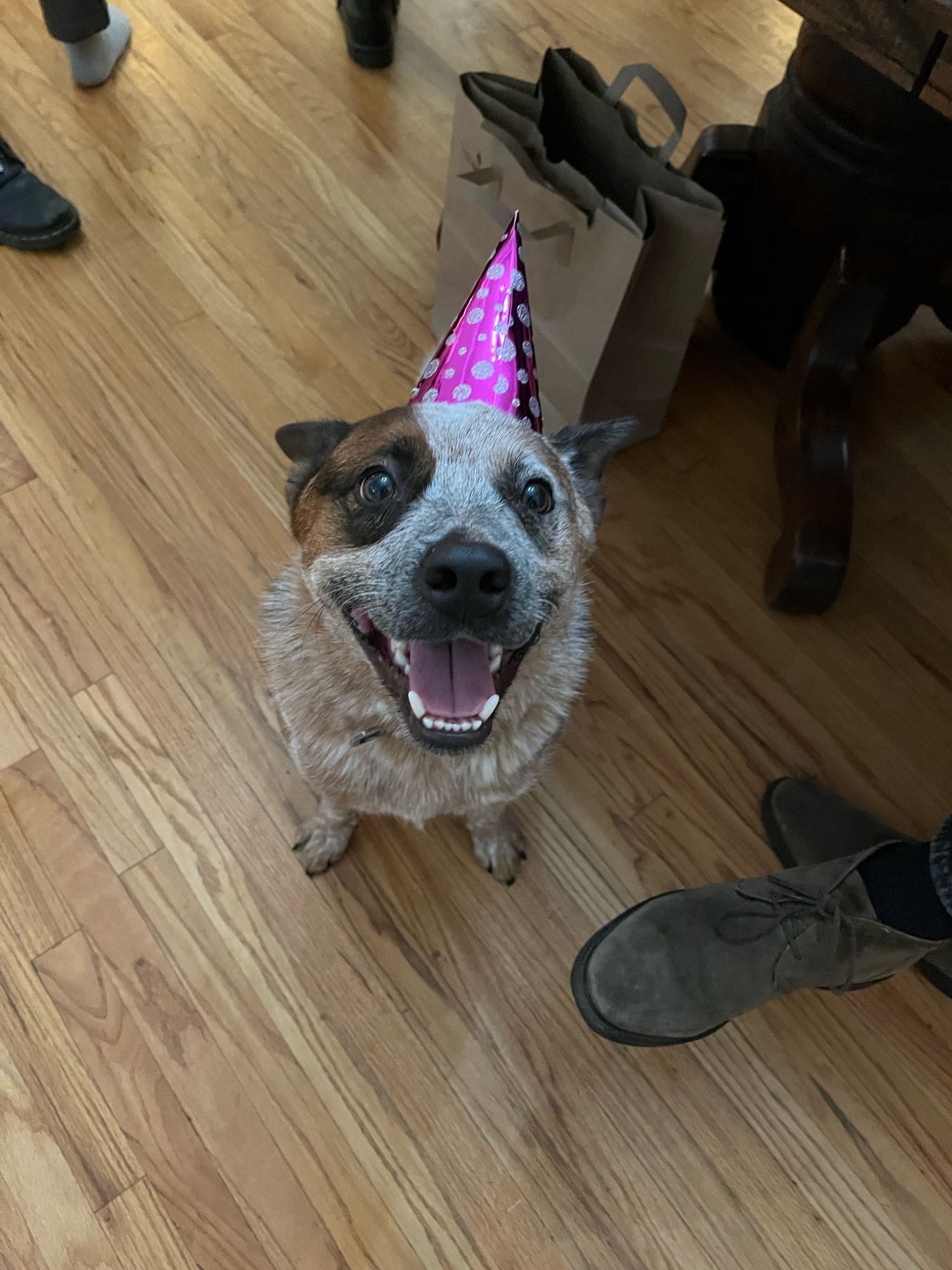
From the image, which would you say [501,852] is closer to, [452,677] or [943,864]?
[452,677]

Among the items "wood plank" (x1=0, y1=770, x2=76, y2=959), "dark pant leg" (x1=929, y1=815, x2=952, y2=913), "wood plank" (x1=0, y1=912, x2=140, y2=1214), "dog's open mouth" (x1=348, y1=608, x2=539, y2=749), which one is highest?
"dog's open mouth" (x1=348, y1=608, x2=539, y2=749)

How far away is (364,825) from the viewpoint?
1.43 metres

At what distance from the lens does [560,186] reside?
1.43 metres

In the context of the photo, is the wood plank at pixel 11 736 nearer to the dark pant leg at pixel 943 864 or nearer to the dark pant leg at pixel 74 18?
the dark pant leg at pixel 943 864

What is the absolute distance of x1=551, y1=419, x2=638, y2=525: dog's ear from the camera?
1176mm

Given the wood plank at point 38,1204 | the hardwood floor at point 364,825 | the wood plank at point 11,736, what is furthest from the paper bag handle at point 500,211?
the wood plank at point 38,1204

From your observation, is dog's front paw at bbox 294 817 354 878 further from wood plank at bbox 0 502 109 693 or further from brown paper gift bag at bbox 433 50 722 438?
brown paper gift bag at bbox 433 50 722 438

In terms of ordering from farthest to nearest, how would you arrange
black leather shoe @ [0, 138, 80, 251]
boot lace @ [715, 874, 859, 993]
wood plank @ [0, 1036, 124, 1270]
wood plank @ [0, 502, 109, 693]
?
black leather shoe @ [0, 138, 80, 251] → wood plank @ [0, 502, 109, 693] → boot lace @ [715, 874, 859, 993] → wood plank @ [0, 1036, 124, 1270]

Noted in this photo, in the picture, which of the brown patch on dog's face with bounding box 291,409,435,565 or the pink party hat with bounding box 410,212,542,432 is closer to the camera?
the brown patch on dog's face with bounding box 291,409,435,565

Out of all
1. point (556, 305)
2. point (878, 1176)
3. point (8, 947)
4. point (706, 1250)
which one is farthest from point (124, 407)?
point (878, 1176)

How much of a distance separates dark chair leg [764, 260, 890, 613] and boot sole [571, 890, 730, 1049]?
2.39 feet

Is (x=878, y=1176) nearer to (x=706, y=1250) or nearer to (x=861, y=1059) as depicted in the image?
(x=861, y=1059)

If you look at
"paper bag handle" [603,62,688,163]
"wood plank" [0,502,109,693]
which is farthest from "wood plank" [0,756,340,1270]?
"paper bag handle" [603,62,688,163]

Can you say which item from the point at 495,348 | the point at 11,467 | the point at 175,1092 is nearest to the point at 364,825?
the point at 175,1092
